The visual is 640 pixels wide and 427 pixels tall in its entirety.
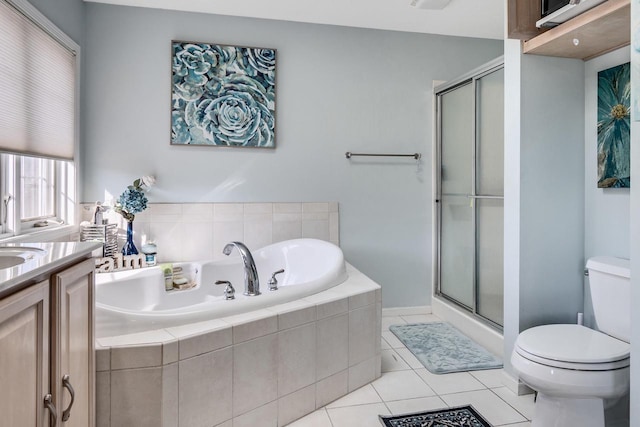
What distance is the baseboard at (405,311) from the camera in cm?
353

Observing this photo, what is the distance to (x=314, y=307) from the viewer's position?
2.06 metres

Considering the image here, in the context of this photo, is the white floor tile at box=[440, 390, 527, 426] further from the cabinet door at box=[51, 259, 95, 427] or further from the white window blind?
the white window blind

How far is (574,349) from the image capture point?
5.69 feet

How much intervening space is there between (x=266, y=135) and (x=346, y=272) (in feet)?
4.18

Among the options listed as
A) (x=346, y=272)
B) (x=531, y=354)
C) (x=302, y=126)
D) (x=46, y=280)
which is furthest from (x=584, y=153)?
(x=46, y=280)

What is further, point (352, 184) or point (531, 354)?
point (352, 184)

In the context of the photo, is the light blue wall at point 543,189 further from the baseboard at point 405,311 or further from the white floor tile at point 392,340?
the baseboard at point 405,311

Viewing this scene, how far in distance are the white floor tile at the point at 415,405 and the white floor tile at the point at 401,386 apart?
39mm

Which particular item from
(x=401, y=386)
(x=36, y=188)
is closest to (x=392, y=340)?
(x=401, y=386)

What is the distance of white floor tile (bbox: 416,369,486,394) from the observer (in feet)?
7.47

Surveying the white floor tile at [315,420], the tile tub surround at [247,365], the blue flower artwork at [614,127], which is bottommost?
the white floor tile at [315,420]

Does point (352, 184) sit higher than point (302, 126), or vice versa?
point (302, 126)

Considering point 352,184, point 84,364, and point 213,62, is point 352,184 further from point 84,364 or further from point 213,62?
point 84,364

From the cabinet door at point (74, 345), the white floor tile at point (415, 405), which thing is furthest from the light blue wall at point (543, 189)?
the cabinet door at point (74, 345)
